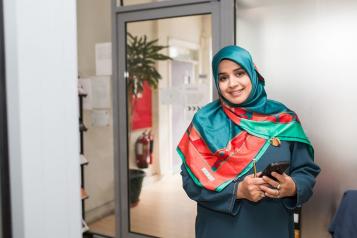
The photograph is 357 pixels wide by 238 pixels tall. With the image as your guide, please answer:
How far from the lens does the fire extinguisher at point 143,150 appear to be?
109 inches

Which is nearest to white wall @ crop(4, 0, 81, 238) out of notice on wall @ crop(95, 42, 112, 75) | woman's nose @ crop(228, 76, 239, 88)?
woman's nose @ crop(228, 76, 239, 88)

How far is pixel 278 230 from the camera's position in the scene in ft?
4.84

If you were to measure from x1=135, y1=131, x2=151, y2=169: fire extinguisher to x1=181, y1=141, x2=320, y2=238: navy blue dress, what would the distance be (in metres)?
1.29

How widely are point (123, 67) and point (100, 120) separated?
562mm

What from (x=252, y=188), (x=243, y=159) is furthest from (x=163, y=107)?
(x=252, y=188)

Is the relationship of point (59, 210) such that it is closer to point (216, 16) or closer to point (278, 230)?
point (278, 230)

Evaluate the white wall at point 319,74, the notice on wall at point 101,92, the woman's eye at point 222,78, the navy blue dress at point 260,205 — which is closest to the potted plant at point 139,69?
the notice on wall at point 101,92

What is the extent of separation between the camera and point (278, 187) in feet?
4.51

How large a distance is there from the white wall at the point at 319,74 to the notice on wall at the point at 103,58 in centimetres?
124

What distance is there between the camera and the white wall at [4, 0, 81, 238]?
1.38 ft

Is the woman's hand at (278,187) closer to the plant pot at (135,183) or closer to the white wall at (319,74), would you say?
the white wall at (319,74)

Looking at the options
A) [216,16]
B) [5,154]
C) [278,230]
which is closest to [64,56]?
[5,154]

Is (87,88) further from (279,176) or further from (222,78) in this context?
(279,176)

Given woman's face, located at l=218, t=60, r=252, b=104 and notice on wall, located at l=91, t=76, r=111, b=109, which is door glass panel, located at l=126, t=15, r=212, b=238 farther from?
woman's face, located at l=218, t=60, r=252, b=104
